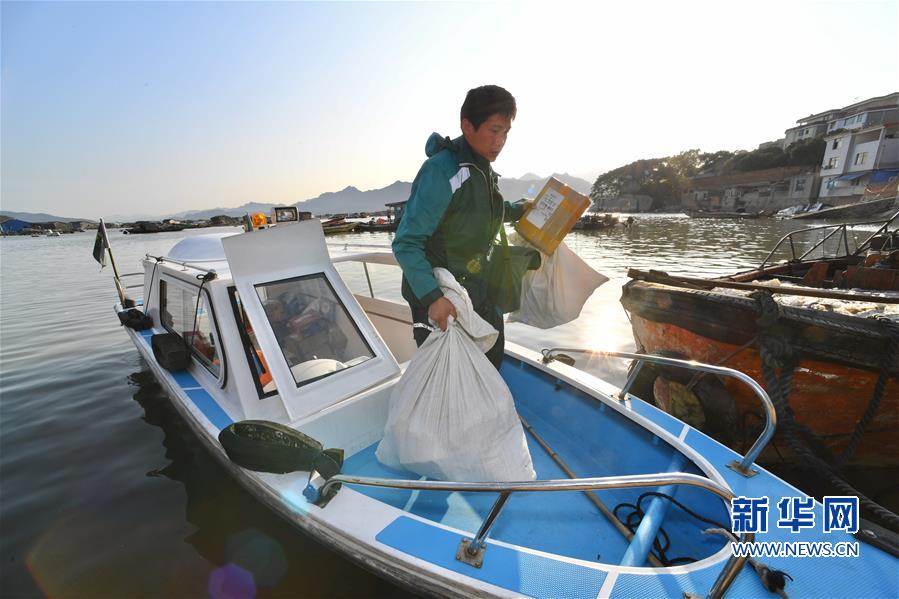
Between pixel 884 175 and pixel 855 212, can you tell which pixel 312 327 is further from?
pixel 884 175

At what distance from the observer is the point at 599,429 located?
9.21 ft

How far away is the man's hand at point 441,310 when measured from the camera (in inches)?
77.6

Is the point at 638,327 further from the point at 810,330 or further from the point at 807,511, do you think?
the point at 807,511

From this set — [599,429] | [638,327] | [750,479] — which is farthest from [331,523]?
[638,327]

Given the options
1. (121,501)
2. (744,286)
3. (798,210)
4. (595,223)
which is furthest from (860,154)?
(121,501)

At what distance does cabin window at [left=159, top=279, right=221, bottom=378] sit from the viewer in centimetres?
311

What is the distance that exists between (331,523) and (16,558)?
320 cm

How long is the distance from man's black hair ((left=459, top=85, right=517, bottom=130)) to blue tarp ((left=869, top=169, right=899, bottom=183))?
177 feet

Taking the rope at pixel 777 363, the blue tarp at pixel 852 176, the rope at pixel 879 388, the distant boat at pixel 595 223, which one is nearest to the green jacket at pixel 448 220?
the rope at pixel 777 363

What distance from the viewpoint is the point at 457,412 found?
204 centimetres

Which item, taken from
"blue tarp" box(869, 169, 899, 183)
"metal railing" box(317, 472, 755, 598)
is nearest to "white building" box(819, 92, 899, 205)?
"blue tarp" box(869, 169, 899, 183)

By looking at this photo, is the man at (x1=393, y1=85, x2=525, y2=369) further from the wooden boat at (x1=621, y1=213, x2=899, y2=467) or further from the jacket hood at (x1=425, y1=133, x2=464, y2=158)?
the wooden boat at (x1=621, y1=213, x2=899, y2=467)

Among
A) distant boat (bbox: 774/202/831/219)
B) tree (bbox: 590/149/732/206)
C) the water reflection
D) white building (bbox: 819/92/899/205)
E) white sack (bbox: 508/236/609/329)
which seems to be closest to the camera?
the water reflection

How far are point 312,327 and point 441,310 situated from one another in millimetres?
1672
